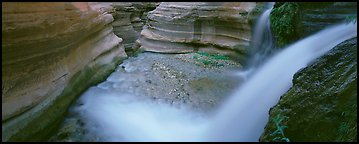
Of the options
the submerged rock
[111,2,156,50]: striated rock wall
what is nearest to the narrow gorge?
the submerged rock

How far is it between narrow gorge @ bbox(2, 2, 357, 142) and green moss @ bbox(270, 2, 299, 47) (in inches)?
0.7

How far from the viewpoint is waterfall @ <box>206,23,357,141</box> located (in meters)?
3.55

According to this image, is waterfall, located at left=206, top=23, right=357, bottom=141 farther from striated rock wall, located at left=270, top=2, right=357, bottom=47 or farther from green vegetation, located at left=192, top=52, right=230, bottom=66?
green vegetation, located at left=192, top=52, right=230, bottom=66

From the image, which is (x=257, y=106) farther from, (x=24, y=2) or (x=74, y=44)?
(x=24, y=2)

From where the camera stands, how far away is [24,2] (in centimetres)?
353

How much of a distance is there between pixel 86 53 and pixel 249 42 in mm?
3795

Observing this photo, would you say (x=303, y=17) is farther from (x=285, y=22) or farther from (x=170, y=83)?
(x=170, y=83)

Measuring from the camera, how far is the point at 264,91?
13.4 ft

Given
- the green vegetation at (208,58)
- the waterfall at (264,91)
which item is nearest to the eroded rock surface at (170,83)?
the green vegetation at (208,58)

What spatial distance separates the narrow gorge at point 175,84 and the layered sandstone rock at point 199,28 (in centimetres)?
50

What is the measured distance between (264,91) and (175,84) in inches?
68.8

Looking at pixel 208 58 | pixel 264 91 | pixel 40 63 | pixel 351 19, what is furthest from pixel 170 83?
pixel 351 19

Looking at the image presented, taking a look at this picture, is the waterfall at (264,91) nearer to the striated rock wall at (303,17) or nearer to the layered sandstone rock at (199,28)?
the striated rock wall at (303,17)

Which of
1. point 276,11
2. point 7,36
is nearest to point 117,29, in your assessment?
point 276,11
